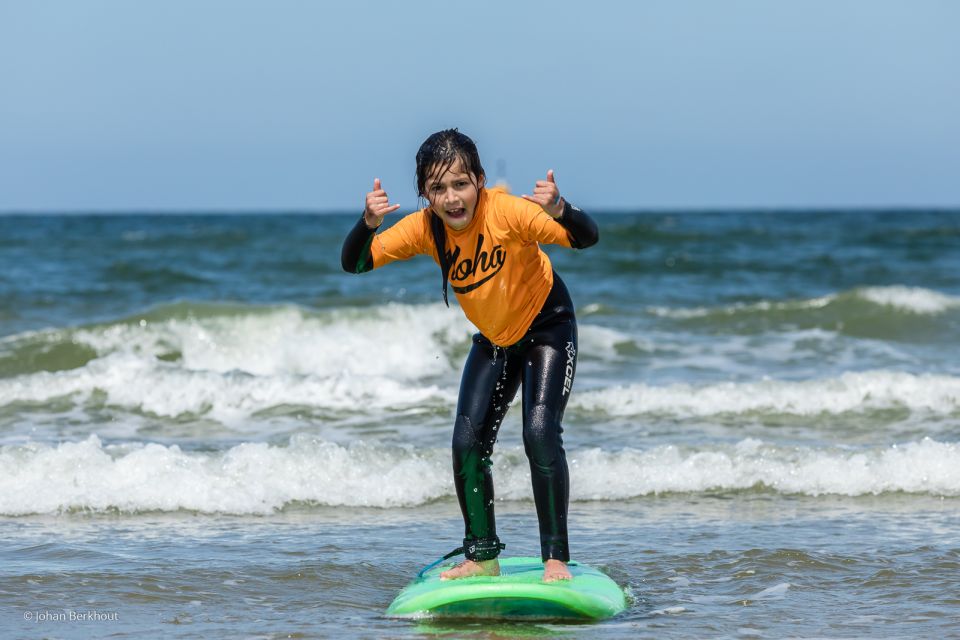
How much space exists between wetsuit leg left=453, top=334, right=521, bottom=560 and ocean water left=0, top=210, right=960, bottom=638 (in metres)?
0.47

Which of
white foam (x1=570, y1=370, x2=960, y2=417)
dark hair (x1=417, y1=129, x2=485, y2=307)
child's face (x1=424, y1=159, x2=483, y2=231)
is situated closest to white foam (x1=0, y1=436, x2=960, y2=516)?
white foam (x1=570, y1=370, x2=960, y2=417)

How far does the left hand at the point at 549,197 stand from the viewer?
4.35m

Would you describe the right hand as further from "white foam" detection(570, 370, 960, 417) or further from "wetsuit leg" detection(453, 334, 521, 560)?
"white foam" detection(570, 370, 960, 417)

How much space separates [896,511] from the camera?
7.05 metres

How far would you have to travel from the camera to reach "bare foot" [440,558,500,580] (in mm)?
4906

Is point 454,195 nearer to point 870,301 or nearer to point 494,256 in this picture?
point 494,256

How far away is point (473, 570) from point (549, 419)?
0.75m

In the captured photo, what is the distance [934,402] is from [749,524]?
4418 millimetres

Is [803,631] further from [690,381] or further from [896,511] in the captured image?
[690,381]

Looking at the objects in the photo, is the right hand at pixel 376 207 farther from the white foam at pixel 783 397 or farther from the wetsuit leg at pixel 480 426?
the white foam at pixel 783 397

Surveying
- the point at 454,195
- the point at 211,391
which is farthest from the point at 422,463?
the point at 211,391

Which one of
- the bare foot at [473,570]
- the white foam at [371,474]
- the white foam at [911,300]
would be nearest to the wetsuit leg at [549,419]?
the bare foot at [473,570]

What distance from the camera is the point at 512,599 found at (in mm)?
4652

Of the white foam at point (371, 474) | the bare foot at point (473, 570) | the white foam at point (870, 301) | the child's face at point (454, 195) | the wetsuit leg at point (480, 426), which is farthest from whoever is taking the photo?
the white foam at point (870, 301)
